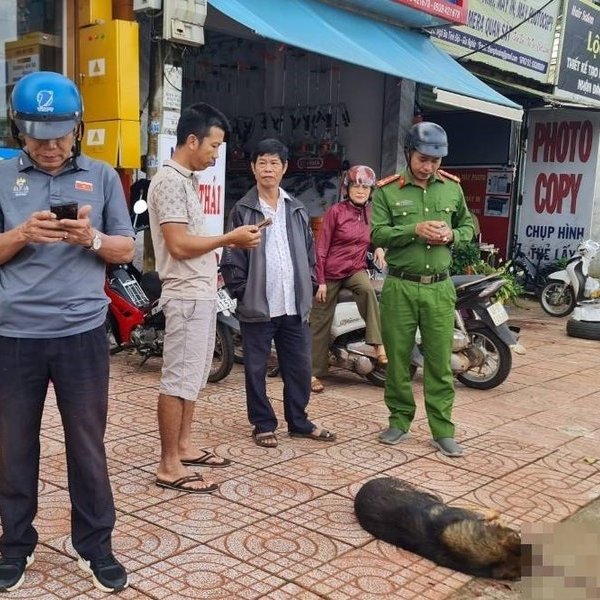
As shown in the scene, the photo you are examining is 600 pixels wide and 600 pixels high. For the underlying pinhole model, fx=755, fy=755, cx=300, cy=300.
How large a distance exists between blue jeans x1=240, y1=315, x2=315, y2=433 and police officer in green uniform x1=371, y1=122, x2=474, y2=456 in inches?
20.5

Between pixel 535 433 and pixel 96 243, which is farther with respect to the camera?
pixel 535 433

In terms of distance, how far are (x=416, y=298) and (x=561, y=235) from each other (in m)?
8.82

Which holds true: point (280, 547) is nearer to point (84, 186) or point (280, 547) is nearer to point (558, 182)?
point (84, 186)

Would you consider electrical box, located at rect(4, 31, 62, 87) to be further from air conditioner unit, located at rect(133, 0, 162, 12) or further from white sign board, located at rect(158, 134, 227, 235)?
white sign board, located at rect(158, 134, 227, 235)

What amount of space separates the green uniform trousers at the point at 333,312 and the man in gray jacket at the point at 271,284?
148 centimetres

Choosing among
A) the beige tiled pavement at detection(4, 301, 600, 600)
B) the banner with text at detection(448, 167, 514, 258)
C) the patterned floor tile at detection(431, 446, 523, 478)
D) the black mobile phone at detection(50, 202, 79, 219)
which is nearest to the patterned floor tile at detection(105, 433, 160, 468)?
the beige tiled pavement at detection(4, 301, 600, 600)

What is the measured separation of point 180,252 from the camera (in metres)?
3.43

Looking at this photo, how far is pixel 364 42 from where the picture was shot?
7.60 meters

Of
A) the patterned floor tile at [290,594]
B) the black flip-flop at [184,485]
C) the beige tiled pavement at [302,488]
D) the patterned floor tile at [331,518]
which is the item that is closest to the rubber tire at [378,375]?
the beige tiled pavement at [302,488]

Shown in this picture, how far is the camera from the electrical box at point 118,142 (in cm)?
579

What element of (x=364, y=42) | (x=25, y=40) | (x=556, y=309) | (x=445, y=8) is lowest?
(x=556, y=309)

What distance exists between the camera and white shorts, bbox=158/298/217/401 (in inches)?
138

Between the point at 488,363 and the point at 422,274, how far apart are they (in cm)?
206

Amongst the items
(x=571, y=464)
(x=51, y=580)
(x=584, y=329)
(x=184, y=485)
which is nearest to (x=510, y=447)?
(x=571, y=464)
